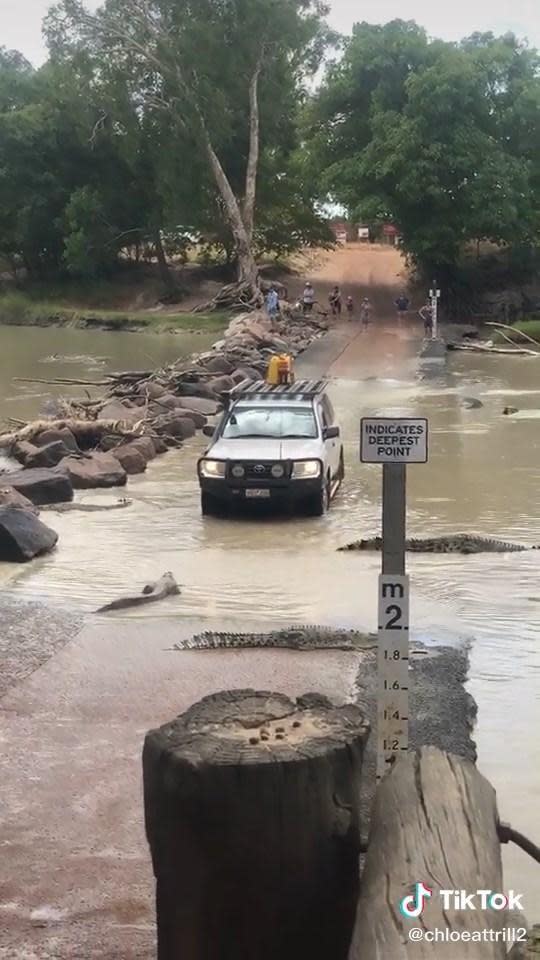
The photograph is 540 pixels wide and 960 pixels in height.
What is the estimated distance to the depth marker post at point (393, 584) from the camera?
5957 mm

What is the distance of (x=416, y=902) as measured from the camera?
386 cm

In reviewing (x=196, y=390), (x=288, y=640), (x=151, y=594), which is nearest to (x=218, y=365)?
(x=196, y=390)

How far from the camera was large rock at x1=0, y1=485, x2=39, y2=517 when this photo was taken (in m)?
16.1

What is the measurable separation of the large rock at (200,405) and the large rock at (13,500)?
1361cm

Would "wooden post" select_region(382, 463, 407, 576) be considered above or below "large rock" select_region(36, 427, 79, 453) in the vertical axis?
above

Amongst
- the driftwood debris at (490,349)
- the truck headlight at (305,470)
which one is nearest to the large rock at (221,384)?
the driftwood debris at (490,349)

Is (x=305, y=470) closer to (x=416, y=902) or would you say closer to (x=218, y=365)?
(x=416, y=902)

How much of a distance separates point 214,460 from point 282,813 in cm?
1336

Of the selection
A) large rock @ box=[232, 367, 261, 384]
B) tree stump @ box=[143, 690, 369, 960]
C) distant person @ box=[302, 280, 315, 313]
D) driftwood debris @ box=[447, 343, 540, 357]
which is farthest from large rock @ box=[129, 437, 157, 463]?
distant person @ box=[302, 280, 315, 313]

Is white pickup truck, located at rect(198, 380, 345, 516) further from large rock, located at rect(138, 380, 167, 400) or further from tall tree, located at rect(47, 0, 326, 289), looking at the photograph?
tall tree, located at rect(47, 0, 326, 289)

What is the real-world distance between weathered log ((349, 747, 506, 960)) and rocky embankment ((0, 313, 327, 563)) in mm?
10242

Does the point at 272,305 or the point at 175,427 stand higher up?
the point at 272,305

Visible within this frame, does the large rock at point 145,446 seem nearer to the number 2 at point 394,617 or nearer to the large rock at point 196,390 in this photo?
the large rock at point 196,390

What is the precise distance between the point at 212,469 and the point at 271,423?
55.5 inches
